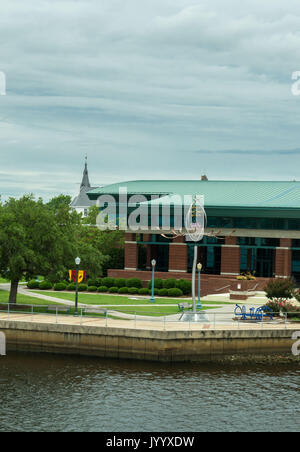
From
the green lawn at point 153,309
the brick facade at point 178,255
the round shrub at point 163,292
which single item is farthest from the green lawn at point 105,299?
the brick facade at point 178,255

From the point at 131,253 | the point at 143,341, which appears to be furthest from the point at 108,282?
the point at 143,341

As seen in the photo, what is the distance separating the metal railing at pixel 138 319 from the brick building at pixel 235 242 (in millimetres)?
22022

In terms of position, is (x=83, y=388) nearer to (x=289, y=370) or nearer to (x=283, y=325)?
(x=289, y=370)

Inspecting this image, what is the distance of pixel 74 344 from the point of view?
138ft

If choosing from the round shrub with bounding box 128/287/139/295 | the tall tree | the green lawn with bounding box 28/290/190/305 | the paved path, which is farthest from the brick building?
the tall tree

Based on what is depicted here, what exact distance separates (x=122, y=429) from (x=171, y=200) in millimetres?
52665

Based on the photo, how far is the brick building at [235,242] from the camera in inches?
2849

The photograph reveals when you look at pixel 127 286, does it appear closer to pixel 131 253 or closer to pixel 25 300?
pixel 131 253

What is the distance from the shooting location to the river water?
28844 mm

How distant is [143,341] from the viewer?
133 feet

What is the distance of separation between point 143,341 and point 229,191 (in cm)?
4309

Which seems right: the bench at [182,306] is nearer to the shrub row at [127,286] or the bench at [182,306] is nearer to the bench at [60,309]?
the bench at [60,309]

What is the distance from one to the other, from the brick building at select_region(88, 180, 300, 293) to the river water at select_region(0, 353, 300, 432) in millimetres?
31466

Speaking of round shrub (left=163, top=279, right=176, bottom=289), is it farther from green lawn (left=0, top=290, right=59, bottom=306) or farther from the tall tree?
the tall tree
